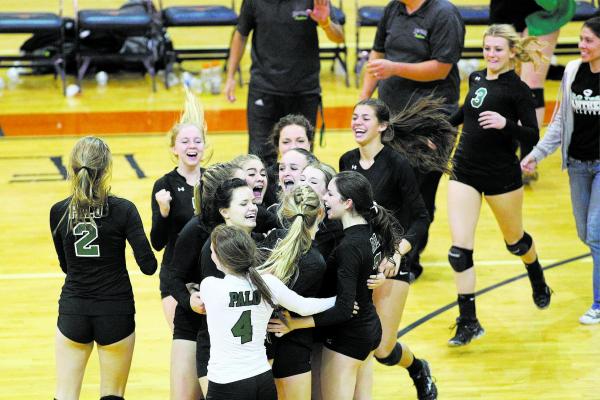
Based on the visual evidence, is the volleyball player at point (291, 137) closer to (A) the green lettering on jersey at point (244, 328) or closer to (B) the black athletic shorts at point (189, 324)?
(B) the black athletic shorts at point (189, 324)

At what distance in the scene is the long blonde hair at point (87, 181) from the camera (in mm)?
4477

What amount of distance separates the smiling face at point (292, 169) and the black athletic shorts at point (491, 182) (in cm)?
147

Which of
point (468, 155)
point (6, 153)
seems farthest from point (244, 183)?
point (6, 153)

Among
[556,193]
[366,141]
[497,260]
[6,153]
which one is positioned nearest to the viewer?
[366,141]

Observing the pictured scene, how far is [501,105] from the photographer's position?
6133 mm

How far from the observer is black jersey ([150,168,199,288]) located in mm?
4918

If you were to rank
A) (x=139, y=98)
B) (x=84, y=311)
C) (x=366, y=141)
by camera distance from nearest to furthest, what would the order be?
(x=84, y=311) → (x=366, y=141) → (x=139, y=98)

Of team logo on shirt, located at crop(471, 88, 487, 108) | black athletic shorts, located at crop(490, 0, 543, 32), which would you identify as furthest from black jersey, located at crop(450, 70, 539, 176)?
black athletic shorts, located at crop(490, 0, 543, 32)

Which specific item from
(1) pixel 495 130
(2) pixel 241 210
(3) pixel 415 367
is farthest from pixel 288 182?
(1) pixel 495 130

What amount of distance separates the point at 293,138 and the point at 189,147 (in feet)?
2.37

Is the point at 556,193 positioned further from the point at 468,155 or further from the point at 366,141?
the point at 366,141

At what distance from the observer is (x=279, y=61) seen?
7.51m

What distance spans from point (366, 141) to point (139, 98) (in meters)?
6.51

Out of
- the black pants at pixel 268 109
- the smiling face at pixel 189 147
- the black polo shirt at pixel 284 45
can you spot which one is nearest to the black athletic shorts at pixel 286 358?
the smiling face at pixel 189 147
